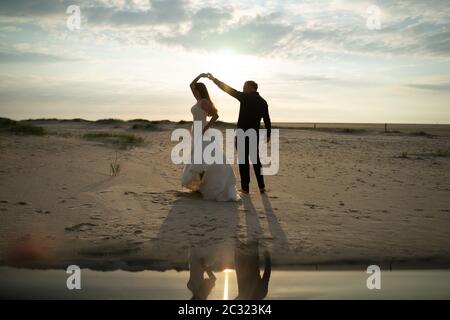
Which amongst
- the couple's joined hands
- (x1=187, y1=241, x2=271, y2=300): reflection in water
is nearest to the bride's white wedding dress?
the couple's joined hands

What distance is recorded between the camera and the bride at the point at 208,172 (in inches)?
312

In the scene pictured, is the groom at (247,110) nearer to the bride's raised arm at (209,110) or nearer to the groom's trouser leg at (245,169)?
the groom's trouser leg at (245,169)

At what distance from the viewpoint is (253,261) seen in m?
5.01

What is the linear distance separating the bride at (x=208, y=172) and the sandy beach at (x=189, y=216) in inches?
10.9

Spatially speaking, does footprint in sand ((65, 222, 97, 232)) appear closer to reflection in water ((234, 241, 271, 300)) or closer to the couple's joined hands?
reflection in water ((234, 241, 271, 300))

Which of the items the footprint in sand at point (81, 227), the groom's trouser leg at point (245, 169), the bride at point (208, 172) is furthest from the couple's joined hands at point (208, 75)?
the footprint in sand at point (81, 227)

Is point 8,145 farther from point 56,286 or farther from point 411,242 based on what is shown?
point 411,242

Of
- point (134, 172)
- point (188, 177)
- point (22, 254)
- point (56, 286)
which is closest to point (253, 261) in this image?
point (56, 286)

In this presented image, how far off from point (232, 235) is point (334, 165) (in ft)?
27.1

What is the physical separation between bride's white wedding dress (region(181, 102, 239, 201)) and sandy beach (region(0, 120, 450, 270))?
257 millimetres

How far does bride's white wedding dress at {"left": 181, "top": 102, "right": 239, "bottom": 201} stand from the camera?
312 inches

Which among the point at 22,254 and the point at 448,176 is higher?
the point at 448,176

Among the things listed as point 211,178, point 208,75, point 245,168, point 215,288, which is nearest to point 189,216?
point 211,178

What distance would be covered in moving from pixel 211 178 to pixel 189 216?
4.77 feet
